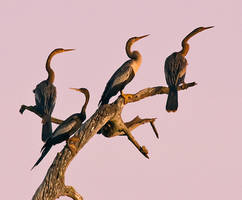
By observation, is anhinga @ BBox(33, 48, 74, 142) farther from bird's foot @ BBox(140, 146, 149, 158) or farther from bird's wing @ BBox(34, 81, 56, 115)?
bird's foot @ BBox(140, 146, 149, 158)

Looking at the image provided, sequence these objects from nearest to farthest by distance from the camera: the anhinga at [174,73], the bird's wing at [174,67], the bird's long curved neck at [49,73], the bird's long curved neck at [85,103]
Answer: the bird's long curved neck at [85,103] < the anhinga at [174,73] < the bird's wing at [174,67] < the bird's long curved neck at [49,73]

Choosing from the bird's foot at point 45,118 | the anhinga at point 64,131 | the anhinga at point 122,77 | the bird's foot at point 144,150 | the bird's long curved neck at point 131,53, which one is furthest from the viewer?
the bird's long curved neck at point 131,53

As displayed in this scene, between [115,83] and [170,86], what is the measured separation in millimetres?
1207

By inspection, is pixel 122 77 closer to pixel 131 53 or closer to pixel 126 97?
pixel 126 97

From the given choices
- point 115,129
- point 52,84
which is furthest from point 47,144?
point 52,84

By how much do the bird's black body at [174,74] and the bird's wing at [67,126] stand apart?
6.66 ft

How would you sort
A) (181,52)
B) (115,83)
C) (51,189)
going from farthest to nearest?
(181,52)
(115,83)
(51,189)

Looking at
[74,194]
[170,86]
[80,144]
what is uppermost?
[170,86]

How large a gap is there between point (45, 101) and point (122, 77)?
1729mm

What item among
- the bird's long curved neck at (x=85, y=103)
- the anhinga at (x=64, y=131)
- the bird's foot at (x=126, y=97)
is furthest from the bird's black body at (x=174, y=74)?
the anhinga at (x=64, y=131)

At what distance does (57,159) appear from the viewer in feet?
40.7

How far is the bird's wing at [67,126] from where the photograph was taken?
1251cm

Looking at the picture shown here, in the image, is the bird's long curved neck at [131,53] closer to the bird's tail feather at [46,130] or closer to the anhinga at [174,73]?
the anhinga at [174,73]

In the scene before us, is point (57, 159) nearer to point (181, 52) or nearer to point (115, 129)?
point (115, 129)
